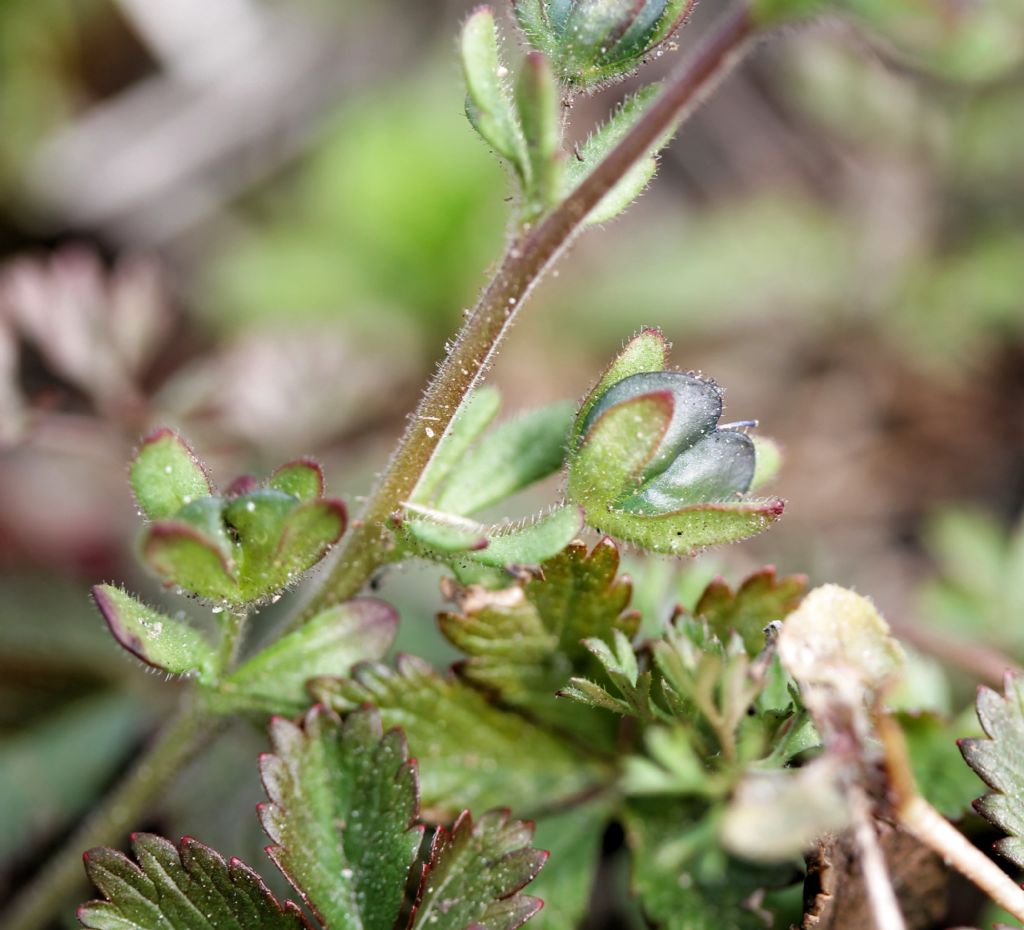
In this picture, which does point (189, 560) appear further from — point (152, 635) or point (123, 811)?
point (123, 811)

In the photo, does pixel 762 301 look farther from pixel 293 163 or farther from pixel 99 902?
pixel 99 902

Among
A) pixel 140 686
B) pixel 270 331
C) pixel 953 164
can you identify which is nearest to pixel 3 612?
pixel 140 686

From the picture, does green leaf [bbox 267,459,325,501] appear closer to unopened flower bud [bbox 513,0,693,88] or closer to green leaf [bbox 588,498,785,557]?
green leaf [bbox 588,498,785,557]

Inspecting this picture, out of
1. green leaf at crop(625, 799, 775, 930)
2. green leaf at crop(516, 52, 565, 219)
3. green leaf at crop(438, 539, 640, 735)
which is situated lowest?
green leaf at crop(625, 799, 775, 930)

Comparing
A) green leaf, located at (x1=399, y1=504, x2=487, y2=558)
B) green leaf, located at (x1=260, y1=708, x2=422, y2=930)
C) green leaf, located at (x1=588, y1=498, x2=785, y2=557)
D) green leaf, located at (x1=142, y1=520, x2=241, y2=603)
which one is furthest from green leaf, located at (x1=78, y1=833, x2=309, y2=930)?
green leaf, located at (x1=588, y1=498, x2=785, y2=557)

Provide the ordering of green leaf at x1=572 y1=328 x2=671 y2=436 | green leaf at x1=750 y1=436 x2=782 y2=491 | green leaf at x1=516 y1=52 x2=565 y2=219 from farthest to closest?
green leaf at x1=750 y1=436 x2=782 y2=491
green leaf at x1=572 y1=328 x2=671 y2=436
green leaf at x1=516 y1=52 x2=565 y2=219

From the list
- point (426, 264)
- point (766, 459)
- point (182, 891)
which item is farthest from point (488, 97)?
point (426, 264)

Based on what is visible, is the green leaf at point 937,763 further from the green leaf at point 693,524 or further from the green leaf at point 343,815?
the green leaf at point 343,815
